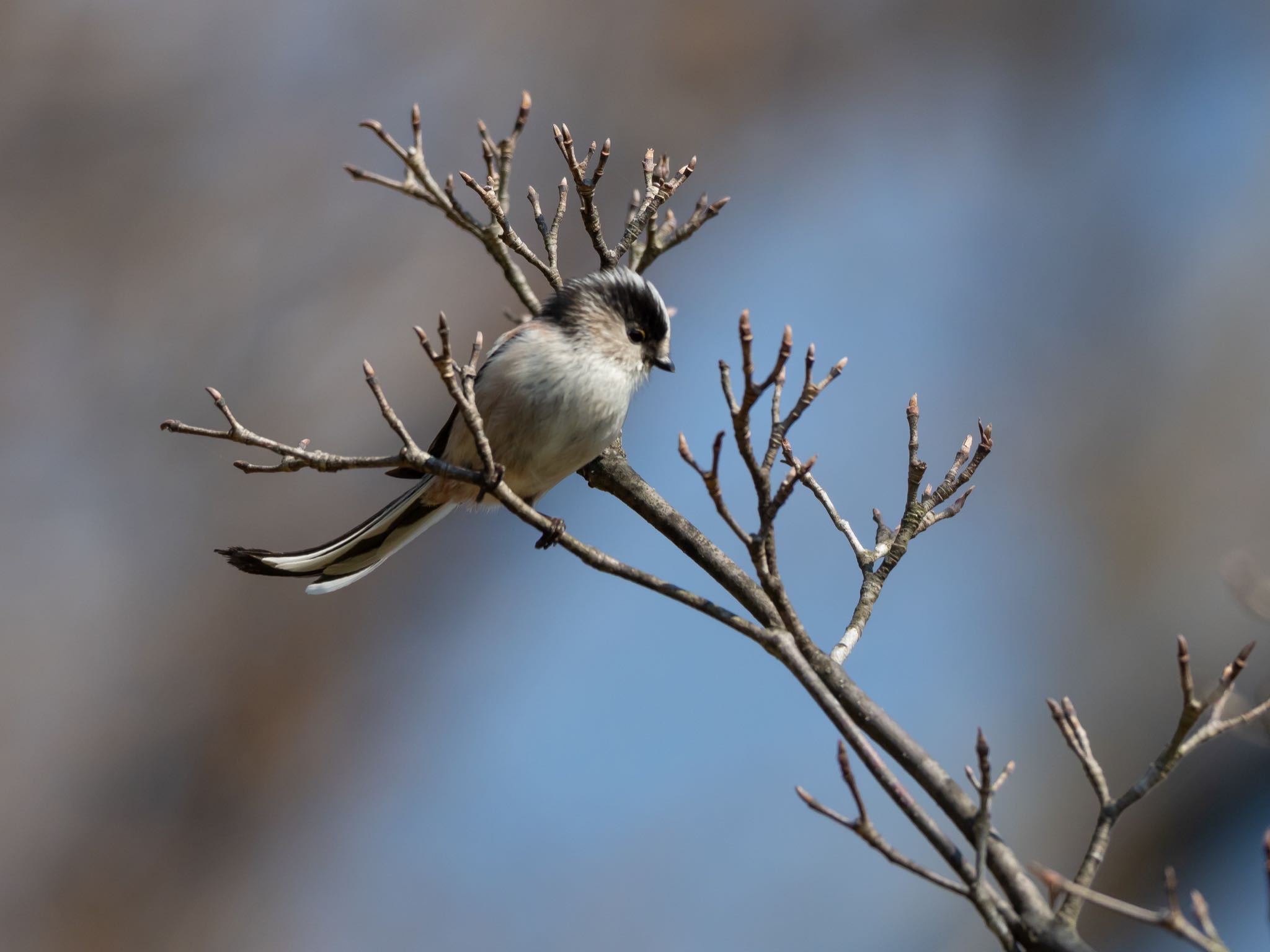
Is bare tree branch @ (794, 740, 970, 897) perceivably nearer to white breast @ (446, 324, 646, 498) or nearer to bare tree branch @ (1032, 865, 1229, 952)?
bare tree branch @ (1032, 865, 1229, 952)

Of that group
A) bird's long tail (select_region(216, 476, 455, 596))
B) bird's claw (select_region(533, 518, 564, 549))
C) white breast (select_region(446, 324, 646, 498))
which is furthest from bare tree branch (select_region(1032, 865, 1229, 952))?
bird's long tail (select_region(216, 476, 455, 596))

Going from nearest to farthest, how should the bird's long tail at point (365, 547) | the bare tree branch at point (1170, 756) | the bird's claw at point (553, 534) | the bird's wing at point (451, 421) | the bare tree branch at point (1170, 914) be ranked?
the bare tree branch at point (1170, 914), the bare tree branch at point (1170, 756), the bird's claw at point (553, 534), the bird's long tail at point (365, 547), the bird's wing at point (451, 421)

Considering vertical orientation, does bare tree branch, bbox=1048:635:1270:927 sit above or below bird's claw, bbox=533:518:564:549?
below

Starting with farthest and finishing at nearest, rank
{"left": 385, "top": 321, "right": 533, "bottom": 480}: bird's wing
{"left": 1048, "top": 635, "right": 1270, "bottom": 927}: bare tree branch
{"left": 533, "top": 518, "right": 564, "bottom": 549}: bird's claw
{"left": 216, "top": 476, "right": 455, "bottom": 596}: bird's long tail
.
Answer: {"left": 385, "top": 321, "right": 533, "bottom": 480}: bird's wing
{"left": 216, "top": 476, "right": 455, "bottom": 596}: bird's long tail
{"left": 533, "top": 518, "right": 564, "bottom": 549}: bird's claw
{"left": 1048, "top": 635, "right": 1270, "bottom": 927}: bare tree branch

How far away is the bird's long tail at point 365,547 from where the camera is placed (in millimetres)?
2869

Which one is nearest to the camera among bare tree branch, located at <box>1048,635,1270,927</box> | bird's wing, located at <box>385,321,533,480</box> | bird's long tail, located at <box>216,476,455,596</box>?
bare tree branch, located at <box>1048,635,1270,927</box>

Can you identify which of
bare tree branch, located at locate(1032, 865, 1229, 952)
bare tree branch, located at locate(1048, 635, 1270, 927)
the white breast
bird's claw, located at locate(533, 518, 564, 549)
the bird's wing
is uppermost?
the bird's wing

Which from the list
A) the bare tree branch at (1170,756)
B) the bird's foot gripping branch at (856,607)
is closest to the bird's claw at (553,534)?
the bird's foot gripping branch at (856,607)

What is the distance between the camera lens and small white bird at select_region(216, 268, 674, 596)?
2.87m

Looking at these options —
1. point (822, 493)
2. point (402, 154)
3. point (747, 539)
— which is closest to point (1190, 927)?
point (747, 539)

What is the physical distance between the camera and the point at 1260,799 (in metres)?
5.23

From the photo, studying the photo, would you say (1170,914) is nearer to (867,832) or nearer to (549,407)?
(867,832)

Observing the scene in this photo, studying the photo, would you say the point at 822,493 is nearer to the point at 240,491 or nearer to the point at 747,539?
the point at 747,539

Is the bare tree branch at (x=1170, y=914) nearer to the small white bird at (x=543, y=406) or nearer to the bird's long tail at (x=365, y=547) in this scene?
the small white bird at (x=543, y=406)
